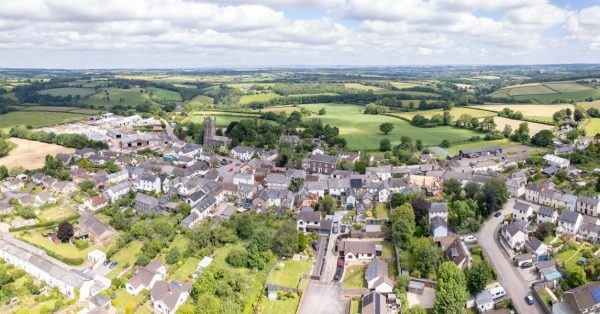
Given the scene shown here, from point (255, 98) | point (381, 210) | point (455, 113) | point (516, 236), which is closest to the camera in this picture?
point (516, 236)

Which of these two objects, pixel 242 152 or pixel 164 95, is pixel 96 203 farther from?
pixel 164 95

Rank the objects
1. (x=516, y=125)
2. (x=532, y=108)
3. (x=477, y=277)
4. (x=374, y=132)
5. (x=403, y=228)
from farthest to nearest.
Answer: (x=532, y=108)
(x=516, y=125)
(x=374, y=132)
(x=403, y=228)
(x=477, y=277)

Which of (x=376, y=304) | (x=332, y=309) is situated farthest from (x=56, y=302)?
(x=376, y=304)

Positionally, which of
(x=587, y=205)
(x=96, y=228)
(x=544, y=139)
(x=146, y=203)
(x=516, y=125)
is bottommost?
(x=96, y=228)

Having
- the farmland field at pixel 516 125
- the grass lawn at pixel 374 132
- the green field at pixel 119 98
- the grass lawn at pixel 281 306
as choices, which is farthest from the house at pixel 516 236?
the green field at pixel 119 98

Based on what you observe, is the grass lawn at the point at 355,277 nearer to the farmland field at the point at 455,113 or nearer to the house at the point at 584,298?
the house at the point at 584,298

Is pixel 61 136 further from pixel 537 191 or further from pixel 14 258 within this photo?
pixel 537 191

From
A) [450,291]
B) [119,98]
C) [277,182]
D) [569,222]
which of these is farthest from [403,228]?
[119,98]

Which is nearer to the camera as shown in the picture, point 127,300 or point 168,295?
point 168,295

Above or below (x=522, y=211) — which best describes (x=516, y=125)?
above
